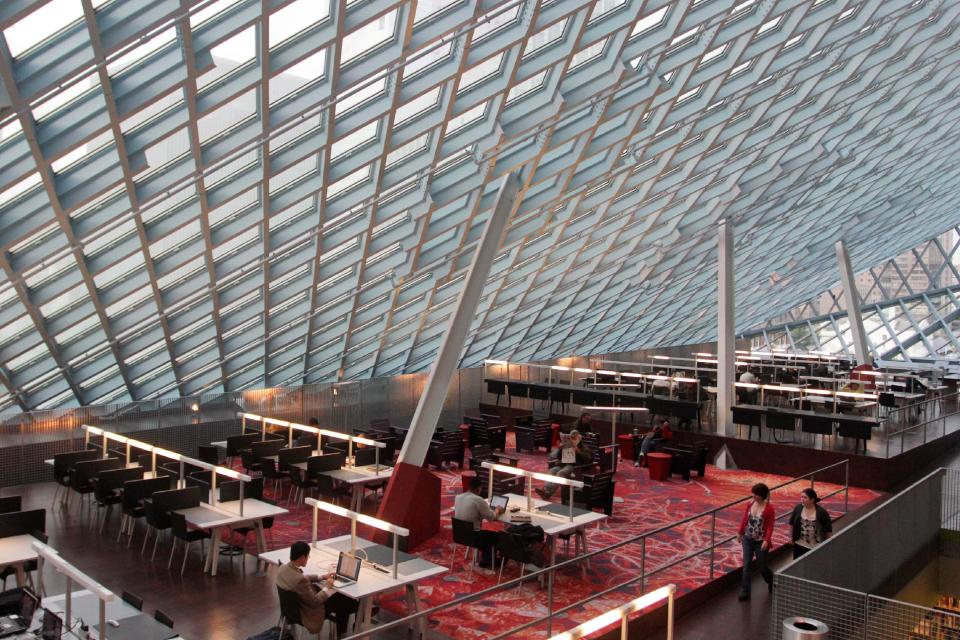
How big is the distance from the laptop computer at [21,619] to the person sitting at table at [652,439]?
1676cm

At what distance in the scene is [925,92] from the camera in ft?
86.9

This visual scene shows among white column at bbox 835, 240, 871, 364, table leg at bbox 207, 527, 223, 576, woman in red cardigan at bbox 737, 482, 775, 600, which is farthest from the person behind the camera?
white column at bbox 835, 240, 871, 364

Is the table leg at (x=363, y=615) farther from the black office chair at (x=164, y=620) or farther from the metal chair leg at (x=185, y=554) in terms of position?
the metal chair leg at (x=185, y=554)

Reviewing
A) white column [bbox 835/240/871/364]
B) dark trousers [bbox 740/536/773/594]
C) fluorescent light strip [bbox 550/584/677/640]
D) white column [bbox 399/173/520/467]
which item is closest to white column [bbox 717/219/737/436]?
white column [bbox 399/173/520/467]

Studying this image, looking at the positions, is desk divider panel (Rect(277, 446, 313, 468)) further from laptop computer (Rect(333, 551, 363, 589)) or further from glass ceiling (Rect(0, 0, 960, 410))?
laptop computer (Rect(333, 551, 363, 589))

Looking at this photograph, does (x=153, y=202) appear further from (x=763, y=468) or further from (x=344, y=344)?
(x=763, y=468)

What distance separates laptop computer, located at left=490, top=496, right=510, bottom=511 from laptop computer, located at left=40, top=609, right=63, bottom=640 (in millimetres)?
7427

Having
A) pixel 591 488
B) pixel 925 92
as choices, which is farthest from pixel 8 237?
pixel 925 92

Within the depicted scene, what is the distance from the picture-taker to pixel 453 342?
17.2m

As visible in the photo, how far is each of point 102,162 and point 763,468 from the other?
1801 centimetres

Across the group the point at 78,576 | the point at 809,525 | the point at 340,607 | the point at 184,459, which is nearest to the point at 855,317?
the point at 809,525

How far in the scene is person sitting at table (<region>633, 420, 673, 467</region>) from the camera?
23.6 metres

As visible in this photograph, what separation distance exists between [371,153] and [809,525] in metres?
9.69

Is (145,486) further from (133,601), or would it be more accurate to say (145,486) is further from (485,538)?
(133,601)
